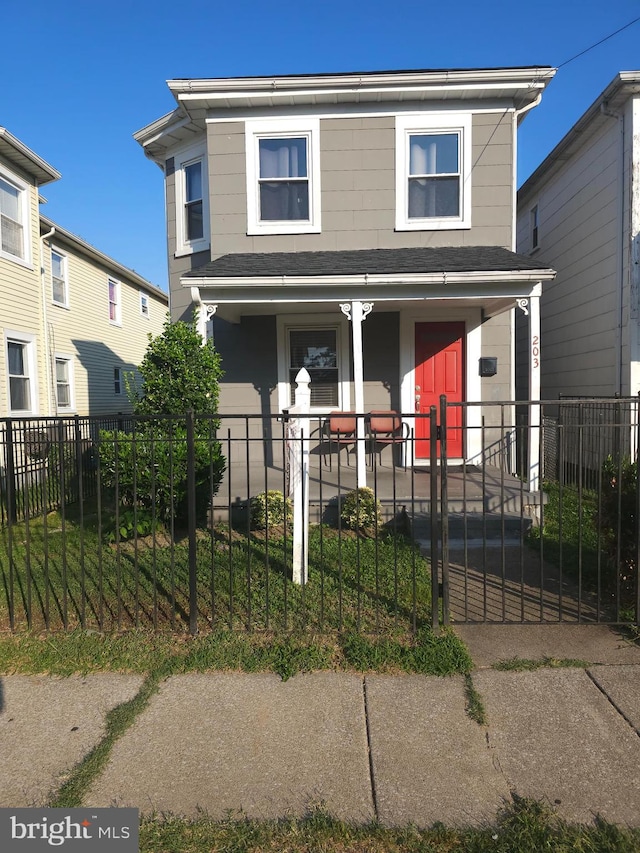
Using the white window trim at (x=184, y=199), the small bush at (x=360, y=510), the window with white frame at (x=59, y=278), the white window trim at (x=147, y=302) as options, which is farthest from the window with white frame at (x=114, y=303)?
the small bush at (x=360, y=510)

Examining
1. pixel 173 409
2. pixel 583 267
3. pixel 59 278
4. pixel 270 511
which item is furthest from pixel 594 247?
pixel 59 278

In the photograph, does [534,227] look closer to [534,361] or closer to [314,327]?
[534,361]

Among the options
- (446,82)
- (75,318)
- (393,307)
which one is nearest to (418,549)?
(393,307)

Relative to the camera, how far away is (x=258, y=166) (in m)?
8.97

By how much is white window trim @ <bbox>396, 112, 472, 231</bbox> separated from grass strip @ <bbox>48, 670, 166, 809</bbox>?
294 inches

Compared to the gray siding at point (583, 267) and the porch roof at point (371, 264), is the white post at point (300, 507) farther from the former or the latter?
the gray siding at point (583, 267)

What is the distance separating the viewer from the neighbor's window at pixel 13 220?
11531mm

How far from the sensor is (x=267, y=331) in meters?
9.24

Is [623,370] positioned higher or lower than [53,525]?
higher

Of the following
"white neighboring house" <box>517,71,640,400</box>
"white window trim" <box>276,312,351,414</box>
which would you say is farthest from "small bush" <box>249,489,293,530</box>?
"white neighboring house" <box>517,71,640,400</box>

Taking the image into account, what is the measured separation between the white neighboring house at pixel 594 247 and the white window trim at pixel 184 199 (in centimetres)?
646

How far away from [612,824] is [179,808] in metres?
1.92

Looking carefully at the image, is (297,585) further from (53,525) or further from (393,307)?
(393,307)

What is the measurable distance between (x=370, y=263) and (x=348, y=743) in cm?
637
